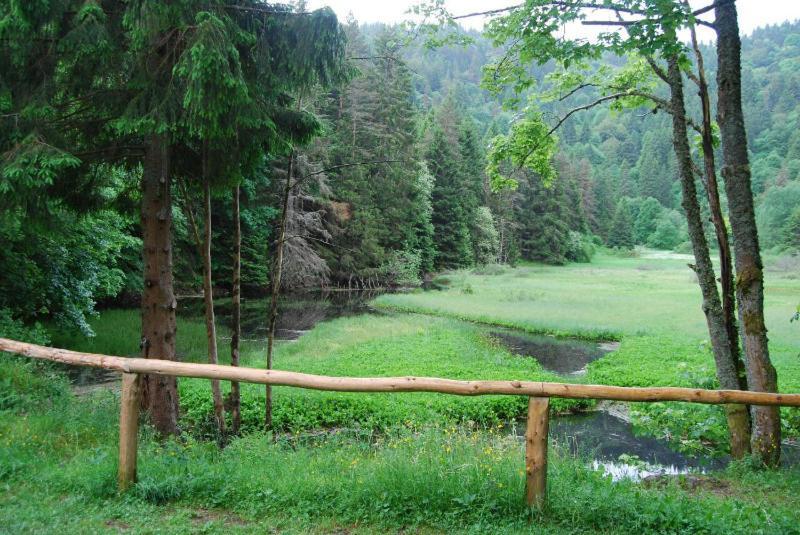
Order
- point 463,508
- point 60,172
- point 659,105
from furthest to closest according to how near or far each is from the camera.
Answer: point 659,105 → point 60,172 → point 463,508

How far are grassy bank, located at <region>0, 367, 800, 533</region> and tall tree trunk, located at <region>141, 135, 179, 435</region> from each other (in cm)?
239

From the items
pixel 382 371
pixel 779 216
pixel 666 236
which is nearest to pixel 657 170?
pixel 666 236

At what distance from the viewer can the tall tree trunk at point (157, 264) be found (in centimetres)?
780

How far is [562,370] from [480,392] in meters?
14.5

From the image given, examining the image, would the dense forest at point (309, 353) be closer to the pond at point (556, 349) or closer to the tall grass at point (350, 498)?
the tall grass at point (350, 498)

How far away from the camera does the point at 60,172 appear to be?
7426 millimetres

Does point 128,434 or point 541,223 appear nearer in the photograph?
point 128,434

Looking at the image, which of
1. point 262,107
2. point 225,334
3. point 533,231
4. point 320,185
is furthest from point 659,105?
point 533,231

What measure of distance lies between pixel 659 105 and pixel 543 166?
2.33 meters

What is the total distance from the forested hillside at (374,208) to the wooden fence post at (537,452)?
5.20 metres

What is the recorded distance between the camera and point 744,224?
6875 mm

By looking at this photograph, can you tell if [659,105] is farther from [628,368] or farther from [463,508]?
[628,368]

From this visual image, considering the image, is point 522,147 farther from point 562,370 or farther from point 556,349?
point 556,349

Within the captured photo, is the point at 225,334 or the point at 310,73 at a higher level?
the point at 310,73
